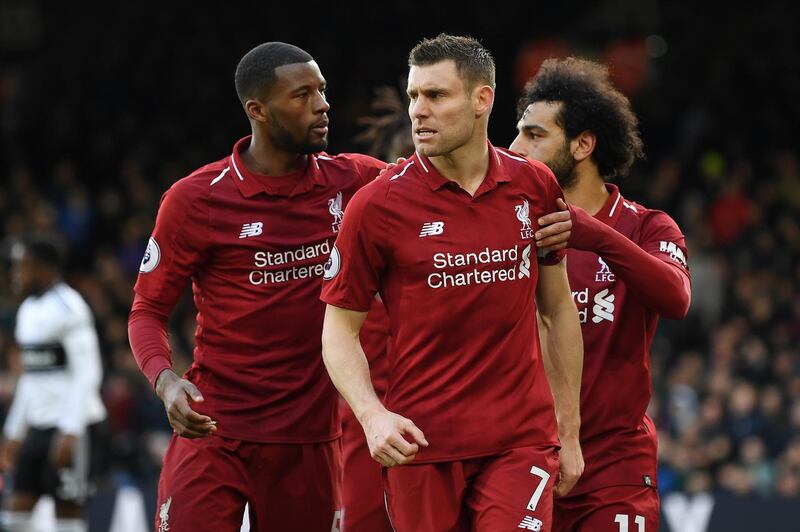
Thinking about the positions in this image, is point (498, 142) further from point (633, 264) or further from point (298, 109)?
point (633, 264)

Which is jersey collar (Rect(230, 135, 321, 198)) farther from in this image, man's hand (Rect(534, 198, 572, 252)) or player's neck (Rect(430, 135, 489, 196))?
man's hand (Rect(534, 198, 572, 252))

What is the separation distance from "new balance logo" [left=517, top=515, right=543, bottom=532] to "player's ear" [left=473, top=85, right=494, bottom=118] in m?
1.47

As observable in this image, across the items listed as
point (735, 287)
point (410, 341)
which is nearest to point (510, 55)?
point (735, 287)

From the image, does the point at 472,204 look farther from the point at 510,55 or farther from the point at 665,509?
the point at 510,55

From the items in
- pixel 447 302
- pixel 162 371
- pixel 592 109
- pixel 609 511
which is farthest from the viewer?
pixel 592 109

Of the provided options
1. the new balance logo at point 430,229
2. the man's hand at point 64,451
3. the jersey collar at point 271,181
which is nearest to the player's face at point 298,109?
the jersey collar at point 271,181

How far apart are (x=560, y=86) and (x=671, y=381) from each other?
8977 millimetres

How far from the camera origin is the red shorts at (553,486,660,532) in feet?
18.8

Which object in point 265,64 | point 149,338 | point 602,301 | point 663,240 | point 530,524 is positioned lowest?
point 530,524

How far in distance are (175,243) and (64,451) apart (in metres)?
4.84

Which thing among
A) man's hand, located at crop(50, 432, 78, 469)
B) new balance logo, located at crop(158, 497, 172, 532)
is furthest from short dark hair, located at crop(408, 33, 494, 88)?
man's hand, located at crop(50, 432, 78, 469)

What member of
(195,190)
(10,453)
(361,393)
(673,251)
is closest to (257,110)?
(195,190)

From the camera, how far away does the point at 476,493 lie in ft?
16.7

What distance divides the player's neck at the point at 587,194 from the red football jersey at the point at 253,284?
1.05m
